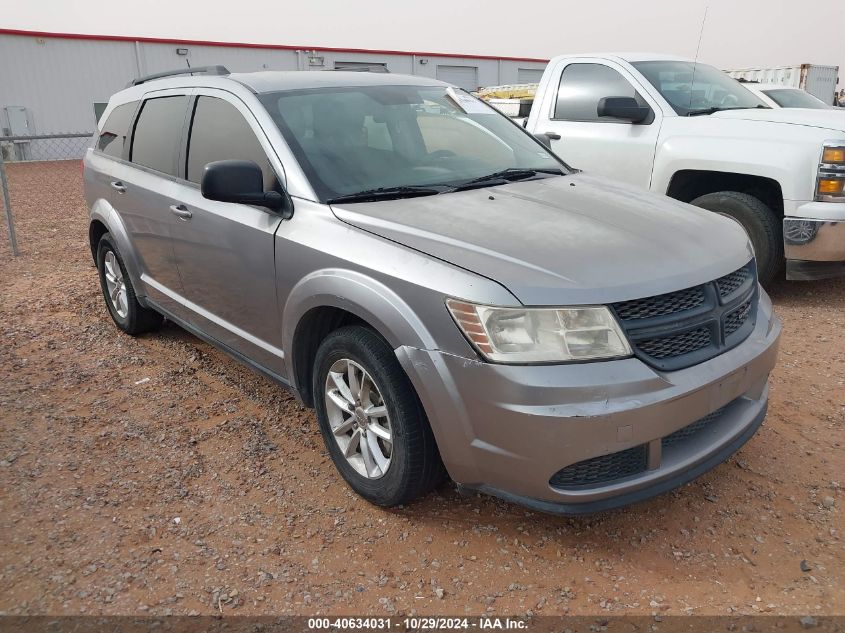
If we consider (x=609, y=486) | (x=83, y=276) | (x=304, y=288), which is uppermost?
(x=304, y=288)

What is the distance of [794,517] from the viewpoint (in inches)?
110

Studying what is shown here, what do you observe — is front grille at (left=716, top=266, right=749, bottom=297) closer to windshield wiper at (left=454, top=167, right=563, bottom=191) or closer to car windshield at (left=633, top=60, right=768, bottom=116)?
windshield wiper at (left=454, top=167, right=563, bottom=191)

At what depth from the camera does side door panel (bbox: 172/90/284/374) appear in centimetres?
320

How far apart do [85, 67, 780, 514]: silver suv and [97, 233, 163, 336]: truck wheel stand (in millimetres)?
1010

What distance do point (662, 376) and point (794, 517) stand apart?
1040 mm

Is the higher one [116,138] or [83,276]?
[116,138]

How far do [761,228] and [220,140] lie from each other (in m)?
4.07

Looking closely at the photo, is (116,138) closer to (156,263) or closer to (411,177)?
(156,263)

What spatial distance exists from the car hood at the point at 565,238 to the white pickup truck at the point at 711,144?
1517 millimetres

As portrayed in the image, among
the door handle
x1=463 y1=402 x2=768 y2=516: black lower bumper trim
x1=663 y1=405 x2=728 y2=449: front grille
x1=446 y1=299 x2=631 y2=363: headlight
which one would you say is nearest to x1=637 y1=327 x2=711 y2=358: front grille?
x1=446 y1=299 x2=631 y2=363: headlight

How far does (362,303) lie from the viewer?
8.54ft

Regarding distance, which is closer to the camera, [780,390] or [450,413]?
[450,413]

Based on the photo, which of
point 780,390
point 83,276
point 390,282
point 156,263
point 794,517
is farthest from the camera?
point 83,276

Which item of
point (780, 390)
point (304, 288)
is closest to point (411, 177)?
point (304, 288)
